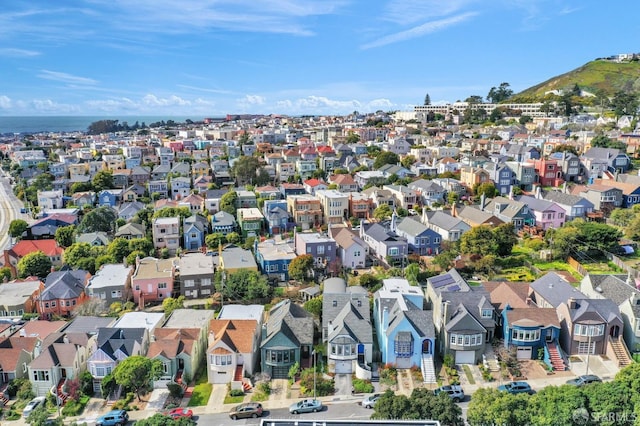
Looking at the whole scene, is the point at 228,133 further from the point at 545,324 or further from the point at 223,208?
the point at 545,324

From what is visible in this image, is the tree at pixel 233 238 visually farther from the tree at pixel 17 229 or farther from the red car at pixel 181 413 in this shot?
the red car at pixel 181 413

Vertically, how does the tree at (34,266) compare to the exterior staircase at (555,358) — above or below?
above

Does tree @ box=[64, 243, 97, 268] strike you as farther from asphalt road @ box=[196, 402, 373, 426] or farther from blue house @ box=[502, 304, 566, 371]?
blue house @ box=[502, 304, 566, 371]

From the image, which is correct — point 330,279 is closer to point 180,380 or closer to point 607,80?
point 180,380

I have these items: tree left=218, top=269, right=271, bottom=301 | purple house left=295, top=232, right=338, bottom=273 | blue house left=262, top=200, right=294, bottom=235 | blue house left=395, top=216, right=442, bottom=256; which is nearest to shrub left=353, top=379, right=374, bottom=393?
tree left=218, top=269, right=271, bottom=301

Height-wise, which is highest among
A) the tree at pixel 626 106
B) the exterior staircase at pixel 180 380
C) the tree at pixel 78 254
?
the tree at pixel 626 106

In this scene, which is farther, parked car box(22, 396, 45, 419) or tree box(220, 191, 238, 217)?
tree box(220, 191, 238, 217)

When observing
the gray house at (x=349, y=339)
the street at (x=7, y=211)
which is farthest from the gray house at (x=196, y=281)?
the street at (x=7, y=211)
